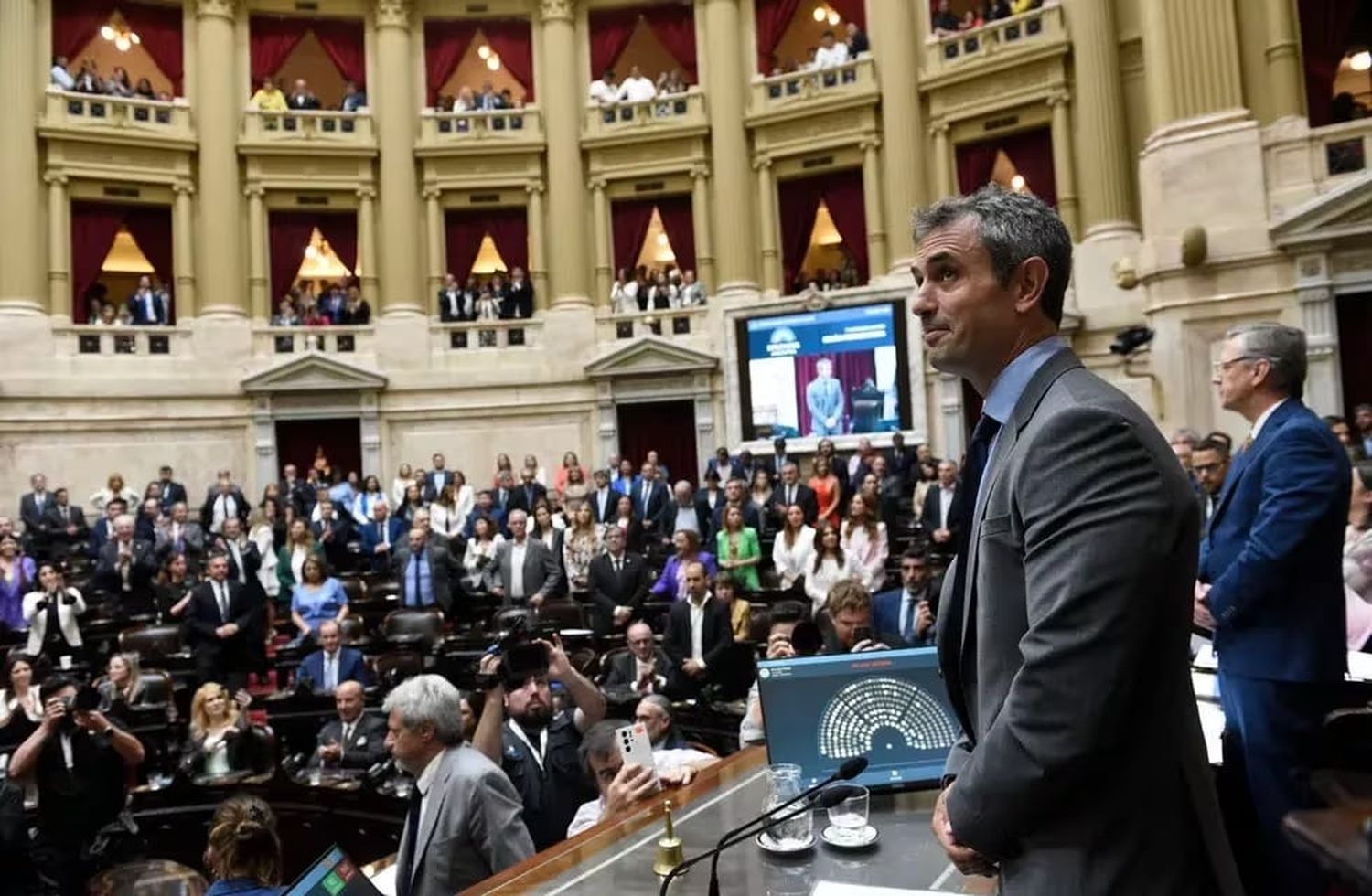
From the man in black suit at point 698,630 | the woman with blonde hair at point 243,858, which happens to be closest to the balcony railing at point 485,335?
the man in black suit at point 698,630

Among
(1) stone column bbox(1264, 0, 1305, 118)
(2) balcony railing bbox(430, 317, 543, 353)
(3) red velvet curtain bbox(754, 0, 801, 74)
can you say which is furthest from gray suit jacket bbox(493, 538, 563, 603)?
(3) red velvet curtain bbox(754, 0, 801, 74)

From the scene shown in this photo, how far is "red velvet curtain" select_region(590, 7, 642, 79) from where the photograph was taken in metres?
18.0

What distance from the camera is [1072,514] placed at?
130cm

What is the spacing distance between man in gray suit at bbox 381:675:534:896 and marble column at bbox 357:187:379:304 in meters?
14.9

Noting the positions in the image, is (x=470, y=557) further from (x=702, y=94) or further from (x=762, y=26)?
(x=762, y=26)

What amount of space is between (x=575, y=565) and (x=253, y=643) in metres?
2.87

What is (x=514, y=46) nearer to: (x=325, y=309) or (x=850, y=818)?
(x=325, y=309)

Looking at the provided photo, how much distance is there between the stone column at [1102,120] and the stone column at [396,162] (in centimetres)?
1036

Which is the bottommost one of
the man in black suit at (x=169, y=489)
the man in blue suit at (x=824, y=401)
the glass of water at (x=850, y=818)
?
the glass of water at (x=850, y=818)

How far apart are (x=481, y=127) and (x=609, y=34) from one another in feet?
8.99

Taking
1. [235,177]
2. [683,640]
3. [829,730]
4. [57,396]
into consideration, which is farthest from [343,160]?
[829,730]

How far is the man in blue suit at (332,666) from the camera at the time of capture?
7363 mm

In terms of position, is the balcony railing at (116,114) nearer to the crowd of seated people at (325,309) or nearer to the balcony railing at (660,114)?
the crowd of seated people at (325,309)

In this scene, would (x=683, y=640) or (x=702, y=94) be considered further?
(x=702, y=94)
